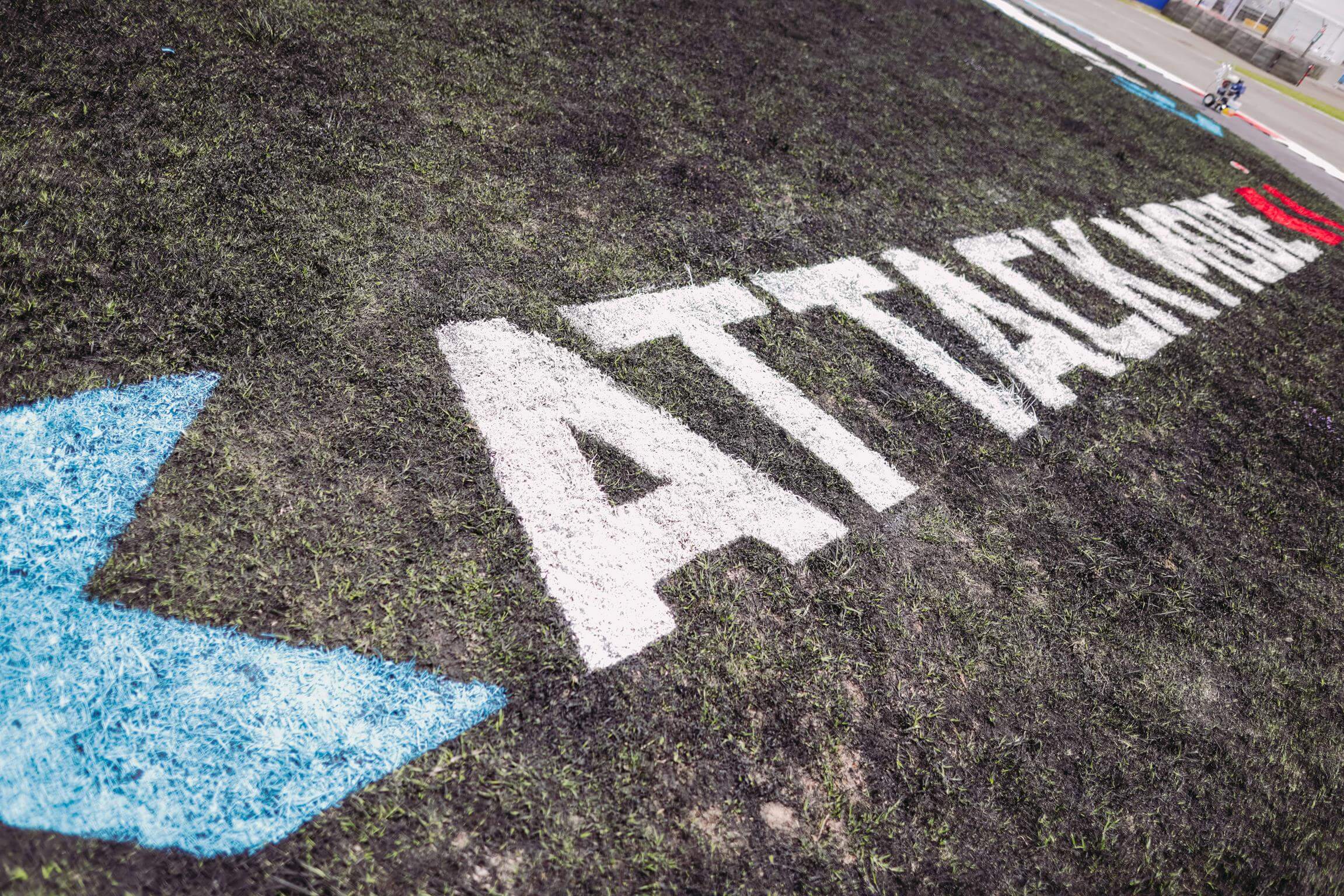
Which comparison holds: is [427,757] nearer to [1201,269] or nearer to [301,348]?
[301,348]

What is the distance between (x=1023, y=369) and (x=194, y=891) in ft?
12.3

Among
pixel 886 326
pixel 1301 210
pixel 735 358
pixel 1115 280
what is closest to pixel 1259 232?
pixel 1301 210

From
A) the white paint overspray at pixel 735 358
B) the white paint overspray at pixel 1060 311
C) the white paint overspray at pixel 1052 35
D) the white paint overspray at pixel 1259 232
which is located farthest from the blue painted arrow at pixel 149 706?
the white paint overspray at pixel 1052 35

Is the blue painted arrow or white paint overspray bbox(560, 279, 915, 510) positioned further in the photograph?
white paint overspray bbox(560, 279, 915, 510)

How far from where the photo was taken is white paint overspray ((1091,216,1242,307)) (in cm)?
511

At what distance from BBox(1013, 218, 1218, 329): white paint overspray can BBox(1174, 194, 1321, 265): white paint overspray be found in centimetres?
209

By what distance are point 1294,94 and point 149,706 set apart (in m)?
24.0

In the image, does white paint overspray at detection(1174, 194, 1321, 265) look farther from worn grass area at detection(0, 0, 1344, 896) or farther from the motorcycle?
→ the motorcycle

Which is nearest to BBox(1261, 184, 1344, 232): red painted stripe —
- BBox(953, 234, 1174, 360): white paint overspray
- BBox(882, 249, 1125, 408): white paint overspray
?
BBox(953, 234, 1174, 360): white paint overspray

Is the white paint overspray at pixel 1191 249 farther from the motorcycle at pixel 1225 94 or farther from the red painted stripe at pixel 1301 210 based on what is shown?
the motorcycle at pixel 1225 94

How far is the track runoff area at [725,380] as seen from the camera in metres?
2.13

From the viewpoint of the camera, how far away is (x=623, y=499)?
2301mm

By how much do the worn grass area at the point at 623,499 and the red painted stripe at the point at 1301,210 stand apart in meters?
4.69

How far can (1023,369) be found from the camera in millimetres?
3555
